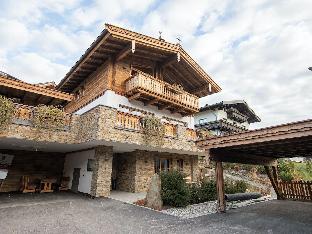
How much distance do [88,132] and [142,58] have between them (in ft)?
27.9

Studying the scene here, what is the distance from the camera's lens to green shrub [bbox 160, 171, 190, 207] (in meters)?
12.5

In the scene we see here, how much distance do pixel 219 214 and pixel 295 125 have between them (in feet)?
17.3

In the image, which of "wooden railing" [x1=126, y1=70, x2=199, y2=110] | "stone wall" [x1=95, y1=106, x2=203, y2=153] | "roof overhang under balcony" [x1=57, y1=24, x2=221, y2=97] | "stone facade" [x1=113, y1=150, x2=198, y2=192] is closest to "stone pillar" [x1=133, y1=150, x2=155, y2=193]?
"stone facade" [x1=113, y1=150, x2=198, y2=192]

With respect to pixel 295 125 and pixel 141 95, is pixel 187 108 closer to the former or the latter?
pixel 141 95

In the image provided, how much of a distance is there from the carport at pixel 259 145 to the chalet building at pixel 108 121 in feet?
17.4

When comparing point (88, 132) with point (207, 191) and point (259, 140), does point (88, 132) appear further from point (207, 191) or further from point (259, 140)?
point (259, 140)

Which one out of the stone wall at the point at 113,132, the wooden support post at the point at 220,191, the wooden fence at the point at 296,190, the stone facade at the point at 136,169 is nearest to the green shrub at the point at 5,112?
the stone wall at the point at 113,132

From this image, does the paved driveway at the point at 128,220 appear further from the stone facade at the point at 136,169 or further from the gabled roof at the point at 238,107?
the gabled roof at the point at 238,107

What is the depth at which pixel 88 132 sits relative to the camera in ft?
46.0

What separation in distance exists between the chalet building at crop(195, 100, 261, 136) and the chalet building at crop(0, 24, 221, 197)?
15353 millimetres

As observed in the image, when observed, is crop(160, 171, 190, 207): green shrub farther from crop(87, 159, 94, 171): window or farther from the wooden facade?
the wooden facade

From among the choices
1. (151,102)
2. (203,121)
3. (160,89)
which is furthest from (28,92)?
(203,121)

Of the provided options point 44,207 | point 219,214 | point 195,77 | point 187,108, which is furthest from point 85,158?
point 195,77

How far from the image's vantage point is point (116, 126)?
46.2ft
